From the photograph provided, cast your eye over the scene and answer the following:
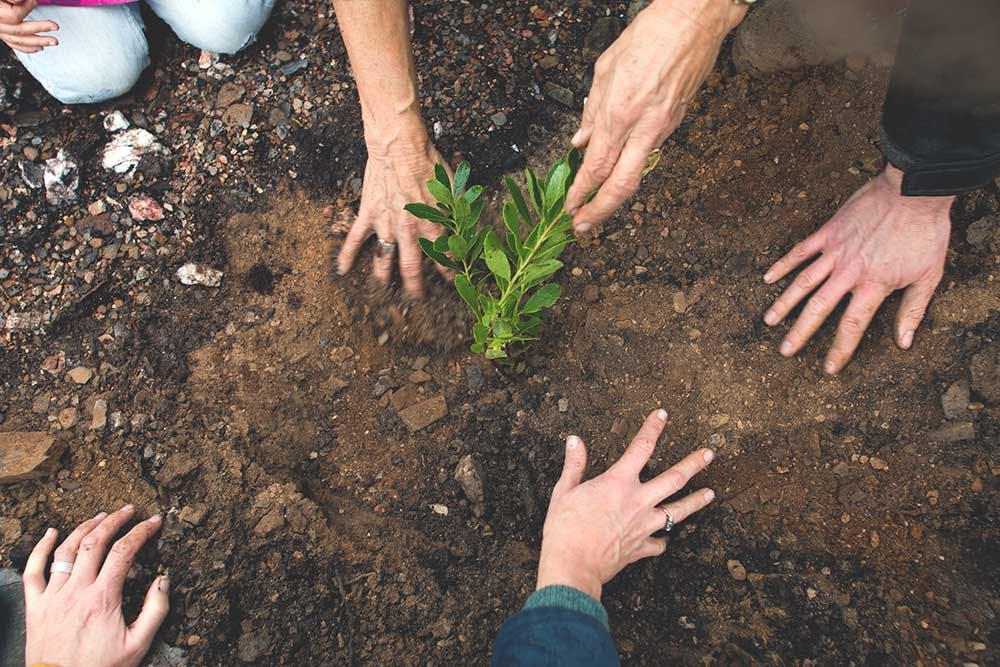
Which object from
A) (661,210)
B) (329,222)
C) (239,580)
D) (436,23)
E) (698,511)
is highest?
(436,23)

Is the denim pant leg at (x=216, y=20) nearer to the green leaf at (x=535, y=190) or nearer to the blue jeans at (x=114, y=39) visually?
the blue jeans at (x=114, y=39)

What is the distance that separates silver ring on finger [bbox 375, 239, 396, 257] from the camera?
215cm

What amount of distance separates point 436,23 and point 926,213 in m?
1.71

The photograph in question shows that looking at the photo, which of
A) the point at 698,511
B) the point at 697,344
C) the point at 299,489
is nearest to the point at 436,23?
the point at 697,344

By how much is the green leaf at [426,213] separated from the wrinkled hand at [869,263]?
3.43ft

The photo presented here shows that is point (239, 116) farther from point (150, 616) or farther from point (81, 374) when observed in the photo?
point (150, 616)

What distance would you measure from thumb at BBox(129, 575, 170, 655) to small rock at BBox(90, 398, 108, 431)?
50 cm

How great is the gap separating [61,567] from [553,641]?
4.37ft

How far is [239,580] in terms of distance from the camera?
201 centimetres

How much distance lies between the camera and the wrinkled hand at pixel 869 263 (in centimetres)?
204

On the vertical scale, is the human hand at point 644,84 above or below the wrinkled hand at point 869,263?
Answer: above

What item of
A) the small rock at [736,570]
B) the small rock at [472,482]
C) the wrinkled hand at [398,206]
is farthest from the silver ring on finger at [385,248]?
the small rock at [736,570]

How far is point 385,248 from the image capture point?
2.16m

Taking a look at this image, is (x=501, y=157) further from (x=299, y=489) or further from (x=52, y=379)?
(x=52, y=379)
